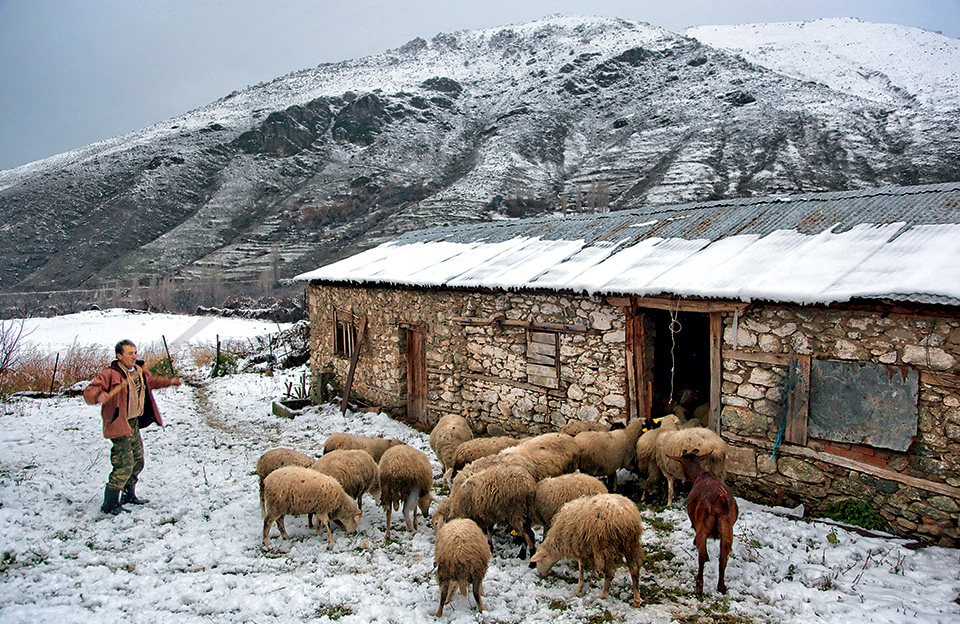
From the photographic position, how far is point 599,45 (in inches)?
3098

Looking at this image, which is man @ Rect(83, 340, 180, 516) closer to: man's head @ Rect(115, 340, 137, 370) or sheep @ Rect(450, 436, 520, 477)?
man's head @ Rect(115, 340, 137, 370)

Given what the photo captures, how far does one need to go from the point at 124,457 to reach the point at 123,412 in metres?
0.57

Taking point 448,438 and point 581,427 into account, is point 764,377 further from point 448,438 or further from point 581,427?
point 448,438

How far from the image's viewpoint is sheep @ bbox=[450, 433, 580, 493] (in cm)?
618

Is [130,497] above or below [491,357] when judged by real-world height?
below

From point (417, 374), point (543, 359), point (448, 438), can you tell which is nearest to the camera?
point (448, 438)

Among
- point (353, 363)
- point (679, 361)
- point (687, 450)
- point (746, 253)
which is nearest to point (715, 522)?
point (687, 450)

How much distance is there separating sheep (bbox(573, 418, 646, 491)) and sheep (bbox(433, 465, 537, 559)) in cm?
165

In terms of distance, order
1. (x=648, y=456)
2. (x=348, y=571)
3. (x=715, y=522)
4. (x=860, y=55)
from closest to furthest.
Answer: (x=715, y=522) < (x=348, y=571) < (x=648, y=456) < (x=860, y=55)

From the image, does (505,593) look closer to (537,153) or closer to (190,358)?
(190,358)

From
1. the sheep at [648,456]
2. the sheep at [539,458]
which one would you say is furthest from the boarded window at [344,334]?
the sheep at [648,456]

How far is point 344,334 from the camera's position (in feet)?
42.8

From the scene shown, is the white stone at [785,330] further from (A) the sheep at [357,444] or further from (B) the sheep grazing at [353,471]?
(A) the sheep at [357,444]

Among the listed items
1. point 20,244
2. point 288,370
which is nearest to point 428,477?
point 288,370
